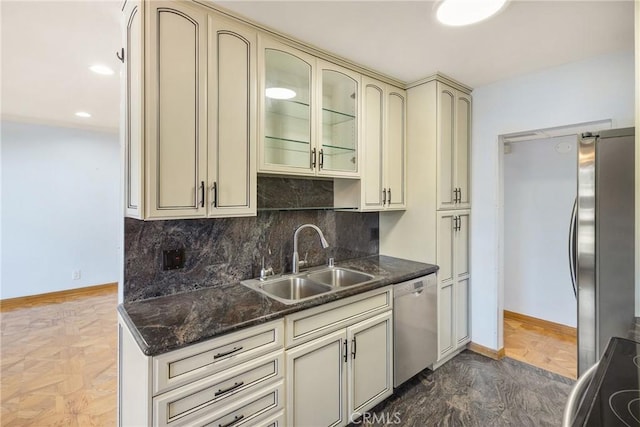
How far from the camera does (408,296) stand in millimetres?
2242

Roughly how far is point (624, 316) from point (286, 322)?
173cm

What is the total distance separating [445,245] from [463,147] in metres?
0.90

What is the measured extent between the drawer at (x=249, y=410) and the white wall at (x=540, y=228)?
320 centimetres

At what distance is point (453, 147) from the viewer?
2.61m

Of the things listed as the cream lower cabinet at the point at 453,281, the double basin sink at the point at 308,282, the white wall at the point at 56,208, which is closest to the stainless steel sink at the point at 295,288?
the double basin sink at the point at 308,282

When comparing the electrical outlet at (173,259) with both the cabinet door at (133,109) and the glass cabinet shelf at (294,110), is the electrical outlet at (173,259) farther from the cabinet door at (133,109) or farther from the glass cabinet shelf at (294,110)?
the glass cabinet shelf at (294,110)

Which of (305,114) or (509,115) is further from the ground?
(509,115)

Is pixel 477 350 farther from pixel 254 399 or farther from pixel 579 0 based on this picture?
pixel 579 0

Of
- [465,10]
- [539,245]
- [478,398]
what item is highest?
[465,10]

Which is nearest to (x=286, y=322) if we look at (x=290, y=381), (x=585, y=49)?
(x=290, y=381)

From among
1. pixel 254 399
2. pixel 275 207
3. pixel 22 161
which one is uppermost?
Answer: pixel 22 161

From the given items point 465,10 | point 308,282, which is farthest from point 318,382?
point 465,10

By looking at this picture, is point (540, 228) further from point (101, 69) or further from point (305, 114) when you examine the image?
point (101, 69)

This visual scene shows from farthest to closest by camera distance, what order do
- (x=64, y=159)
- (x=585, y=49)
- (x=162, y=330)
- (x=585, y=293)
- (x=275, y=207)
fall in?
(x=64, y=159)
(x=275, y=207)
(x=585, y=49)
(x=585, y=293)
(x=162, y=330)
